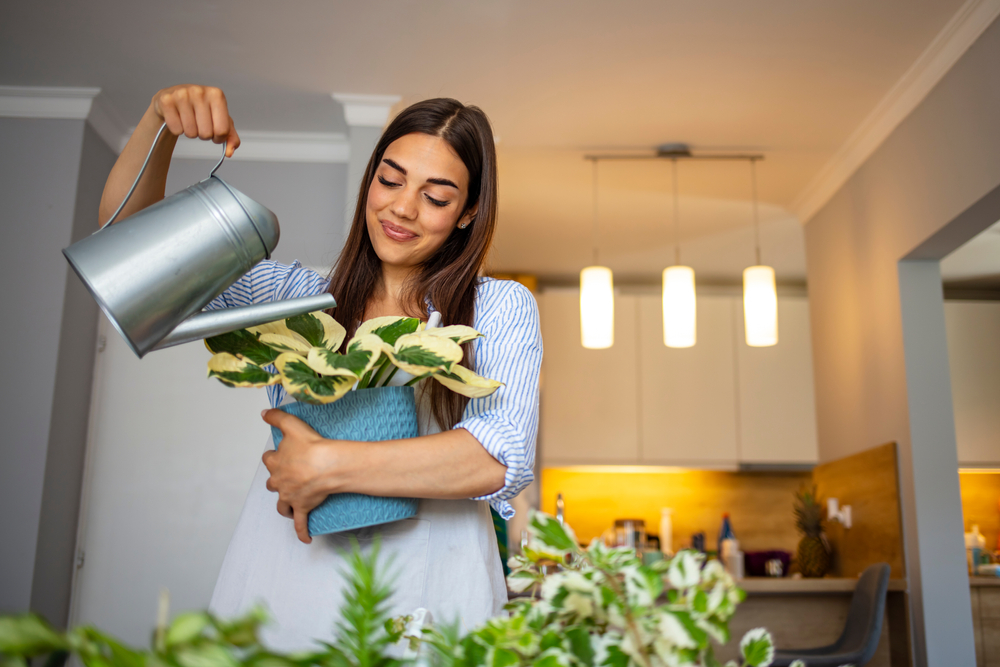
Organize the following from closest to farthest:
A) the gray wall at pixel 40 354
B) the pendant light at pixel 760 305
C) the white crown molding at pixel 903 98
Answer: the white crown molding at pixel 903 98
the gray wall at pixel 40 354
the pendant light at pixel 760 305

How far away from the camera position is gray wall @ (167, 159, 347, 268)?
3.27 metres

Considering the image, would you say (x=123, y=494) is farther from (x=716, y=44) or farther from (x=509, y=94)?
(x=716, y=44)

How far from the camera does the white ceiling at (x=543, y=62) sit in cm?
251

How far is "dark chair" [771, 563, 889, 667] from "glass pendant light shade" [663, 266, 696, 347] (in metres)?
1.13

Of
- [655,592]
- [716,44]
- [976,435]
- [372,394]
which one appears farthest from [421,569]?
[976,435]

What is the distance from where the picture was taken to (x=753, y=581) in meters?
2.83

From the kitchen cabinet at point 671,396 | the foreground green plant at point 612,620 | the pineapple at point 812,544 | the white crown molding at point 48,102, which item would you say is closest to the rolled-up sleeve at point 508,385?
the foreground green plant at point 612,620

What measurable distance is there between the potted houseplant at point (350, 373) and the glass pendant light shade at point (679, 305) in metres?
2.67

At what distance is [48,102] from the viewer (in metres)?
3.03

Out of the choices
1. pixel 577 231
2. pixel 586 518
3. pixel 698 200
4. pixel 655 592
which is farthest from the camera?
pixel 586 518

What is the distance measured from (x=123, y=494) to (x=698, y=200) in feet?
9.61

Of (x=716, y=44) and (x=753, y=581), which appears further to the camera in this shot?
(x=753, y=581)

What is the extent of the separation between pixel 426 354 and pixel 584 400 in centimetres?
422

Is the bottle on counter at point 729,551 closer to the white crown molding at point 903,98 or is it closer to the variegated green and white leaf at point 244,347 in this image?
the white crown molding at point 903,98
